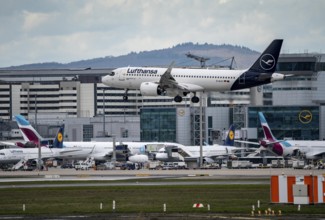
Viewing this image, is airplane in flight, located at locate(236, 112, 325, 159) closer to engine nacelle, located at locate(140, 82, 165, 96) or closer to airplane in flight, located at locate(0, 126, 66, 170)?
airplane in flight, located at locate(0, 126, 66, 170)

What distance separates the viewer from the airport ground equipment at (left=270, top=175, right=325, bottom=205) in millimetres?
72875

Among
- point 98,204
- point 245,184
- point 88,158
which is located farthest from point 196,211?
point 88,158

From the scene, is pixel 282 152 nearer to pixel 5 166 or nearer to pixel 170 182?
pixel 5 166

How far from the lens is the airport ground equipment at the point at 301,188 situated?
72875 millimetres

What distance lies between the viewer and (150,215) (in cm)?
6819

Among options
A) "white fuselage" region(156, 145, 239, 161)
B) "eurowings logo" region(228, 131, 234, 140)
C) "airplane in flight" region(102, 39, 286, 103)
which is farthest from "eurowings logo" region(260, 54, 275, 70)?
"eurowings logo" region(228, 131, 234, 140)

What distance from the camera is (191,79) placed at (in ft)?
423

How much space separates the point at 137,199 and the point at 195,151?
96.1 m

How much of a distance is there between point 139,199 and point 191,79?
154ft

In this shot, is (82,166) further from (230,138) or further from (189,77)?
(189,77)

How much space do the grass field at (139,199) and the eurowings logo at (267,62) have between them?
113 ft

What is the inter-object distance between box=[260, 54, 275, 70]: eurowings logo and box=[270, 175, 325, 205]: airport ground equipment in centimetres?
5703

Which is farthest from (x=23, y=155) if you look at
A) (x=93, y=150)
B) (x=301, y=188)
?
(x=301, y=188)

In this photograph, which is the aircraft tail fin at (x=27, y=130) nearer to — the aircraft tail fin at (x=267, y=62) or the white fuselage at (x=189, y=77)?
the white fuselage at (x=189, y=77)
